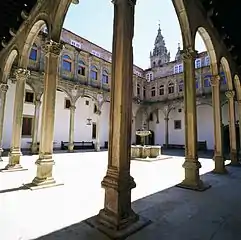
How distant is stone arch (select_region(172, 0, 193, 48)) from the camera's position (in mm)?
6158

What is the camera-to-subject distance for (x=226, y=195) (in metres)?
5.25

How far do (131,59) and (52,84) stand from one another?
3074 millimetres

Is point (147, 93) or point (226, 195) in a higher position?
point (147, 93)

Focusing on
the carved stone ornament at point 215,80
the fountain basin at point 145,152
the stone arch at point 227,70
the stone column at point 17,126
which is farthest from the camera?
the fountain basin at point 145,152

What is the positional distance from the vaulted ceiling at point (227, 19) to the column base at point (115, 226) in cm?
758

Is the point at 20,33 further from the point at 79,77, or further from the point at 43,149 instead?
the point at 79,77

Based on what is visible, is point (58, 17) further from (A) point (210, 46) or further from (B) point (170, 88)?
(B) point (170, 88)

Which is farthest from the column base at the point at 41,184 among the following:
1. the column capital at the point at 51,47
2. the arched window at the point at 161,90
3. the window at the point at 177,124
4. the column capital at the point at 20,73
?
the arched window at the point at 161,90

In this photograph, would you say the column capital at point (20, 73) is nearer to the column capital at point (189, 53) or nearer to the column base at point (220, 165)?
the column capital at point (189, 53)

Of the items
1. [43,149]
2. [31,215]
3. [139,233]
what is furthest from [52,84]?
[139,233]

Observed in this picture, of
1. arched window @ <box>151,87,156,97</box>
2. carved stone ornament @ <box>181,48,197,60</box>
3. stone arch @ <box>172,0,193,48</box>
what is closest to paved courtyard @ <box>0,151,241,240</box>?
carved stone ornament @ <box>181,48,197,60</box>

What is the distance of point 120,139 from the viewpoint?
348 cm

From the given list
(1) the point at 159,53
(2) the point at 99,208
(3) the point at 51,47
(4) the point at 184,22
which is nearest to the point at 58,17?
(3) the point at 51,47

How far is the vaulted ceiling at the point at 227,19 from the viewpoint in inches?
294
